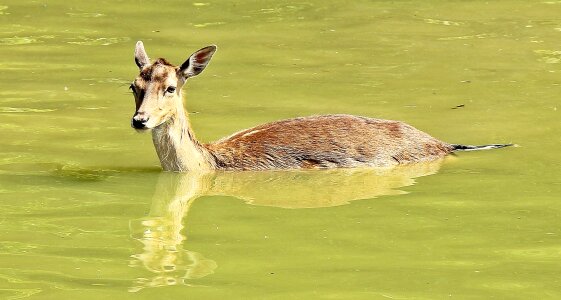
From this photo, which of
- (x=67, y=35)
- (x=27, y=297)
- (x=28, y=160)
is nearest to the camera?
(x=27, y=297)

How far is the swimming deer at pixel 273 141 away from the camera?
1271cm

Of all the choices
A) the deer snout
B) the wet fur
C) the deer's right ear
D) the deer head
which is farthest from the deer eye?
the wet fur

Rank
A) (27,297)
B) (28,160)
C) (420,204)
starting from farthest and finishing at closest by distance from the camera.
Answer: (28,160) → (420,204) → (27,297)

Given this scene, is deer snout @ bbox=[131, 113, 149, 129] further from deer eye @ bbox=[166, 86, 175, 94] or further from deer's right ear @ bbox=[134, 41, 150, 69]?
deer's right ear @ bbox=[134, 41, 150, 69]

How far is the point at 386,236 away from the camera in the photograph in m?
10.5

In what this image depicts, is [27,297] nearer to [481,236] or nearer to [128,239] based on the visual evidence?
[128,239]

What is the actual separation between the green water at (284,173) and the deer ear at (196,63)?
863mm

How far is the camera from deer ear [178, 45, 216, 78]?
42.1 ft

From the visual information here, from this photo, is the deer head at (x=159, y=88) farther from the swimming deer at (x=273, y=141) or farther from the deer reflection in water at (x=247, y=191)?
the deer reflection in water at (x=247, y=191)

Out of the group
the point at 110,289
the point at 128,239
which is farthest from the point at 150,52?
the point at 110,289

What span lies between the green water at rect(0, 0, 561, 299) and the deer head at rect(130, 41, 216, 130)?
0.54m

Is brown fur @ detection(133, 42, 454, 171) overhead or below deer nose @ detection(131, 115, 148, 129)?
below

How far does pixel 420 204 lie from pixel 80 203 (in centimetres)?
258

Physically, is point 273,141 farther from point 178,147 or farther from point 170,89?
point 170,89
